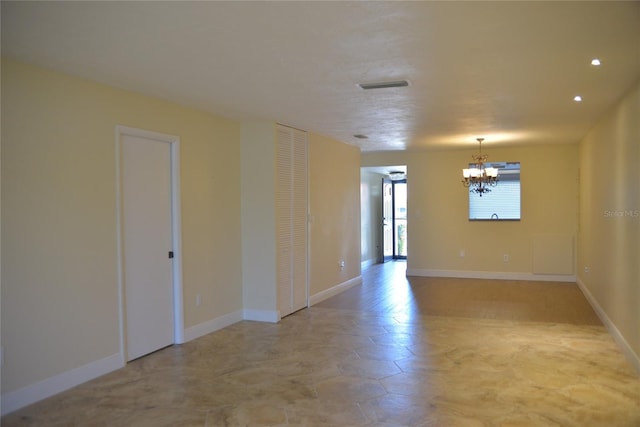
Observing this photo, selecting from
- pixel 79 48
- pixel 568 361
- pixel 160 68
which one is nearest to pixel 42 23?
pixel 79 48

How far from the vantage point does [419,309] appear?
21.5ft

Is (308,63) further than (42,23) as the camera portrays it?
Yes

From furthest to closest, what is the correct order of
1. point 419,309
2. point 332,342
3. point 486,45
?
point 419,309, point 332,342, point 486,45

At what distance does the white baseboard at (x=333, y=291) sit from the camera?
6.94 meters

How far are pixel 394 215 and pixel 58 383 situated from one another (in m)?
9.77

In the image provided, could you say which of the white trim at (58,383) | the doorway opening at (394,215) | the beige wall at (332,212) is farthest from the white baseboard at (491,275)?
the white trim at (58,383)

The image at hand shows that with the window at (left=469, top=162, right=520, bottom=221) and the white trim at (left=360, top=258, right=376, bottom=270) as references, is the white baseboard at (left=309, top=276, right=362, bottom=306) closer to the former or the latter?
the white trim at (left=360, top=258, right=376, bottom=270)

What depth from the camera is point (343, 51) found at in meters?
3.27

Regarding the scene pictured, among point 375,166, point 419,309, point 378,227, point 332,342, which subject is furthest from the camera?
point 378,227

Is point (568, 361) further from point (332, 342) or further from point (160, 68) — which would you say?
point (160, 68)

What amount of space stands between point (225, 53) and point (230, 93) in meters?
1.17

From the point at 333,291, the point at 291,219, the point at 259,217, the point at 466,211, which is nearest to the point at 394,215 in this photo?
the point at 466,211

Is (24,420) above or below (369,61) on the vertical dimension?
below

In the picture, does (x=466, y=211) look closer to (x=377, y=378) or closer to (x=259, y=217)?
(x=259, y=217)
